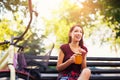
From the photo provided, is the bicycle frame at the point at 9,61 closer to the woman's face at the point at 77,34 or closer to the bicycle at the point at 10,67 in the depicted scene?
the bicycle at the point at 10,67

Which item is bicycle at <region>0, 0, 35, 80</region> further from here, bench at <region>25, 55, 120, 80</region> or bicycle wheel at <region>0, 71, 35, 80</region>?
bench at <region>25, 55, 120, 80</region>

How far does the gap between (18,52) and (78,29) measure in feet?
2.65

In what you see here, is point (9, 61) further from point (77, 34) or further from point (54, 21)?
point (54, 21)

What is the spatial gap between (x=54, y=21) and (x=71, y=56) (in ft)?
93.5

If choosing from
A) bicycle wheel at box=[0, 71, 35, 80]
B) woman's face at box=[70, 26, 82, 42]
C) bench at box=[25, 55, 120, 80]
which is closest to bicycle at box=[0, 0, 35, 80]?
bicycle wheel at box=[0, 71, 35, 80]

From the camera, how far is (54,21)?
32.3m

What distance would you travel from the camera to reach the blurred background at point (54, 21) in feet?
12.3

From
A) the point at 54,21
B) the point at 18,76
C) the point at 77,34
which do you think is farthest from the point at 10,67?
the point at 54,21

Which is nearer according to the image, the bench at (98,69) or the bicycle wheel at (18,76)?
the bicycle wheel at (18,76)

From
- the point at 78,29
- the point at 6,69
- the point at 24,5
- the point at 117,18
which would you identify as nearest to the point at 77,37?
the point at 78,29

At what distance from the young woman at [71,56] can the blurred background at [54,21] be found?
0.68ft

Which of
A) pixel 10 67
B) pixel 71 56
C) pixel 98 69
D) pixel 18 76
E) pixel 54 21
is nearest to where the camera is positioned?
pixel 10 67

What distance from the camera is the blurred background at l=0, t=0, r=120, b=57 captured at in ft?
12.3

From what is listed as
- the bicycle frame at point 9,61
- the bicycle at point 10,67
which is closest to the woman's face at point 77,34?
the bicycle at point 10,67
